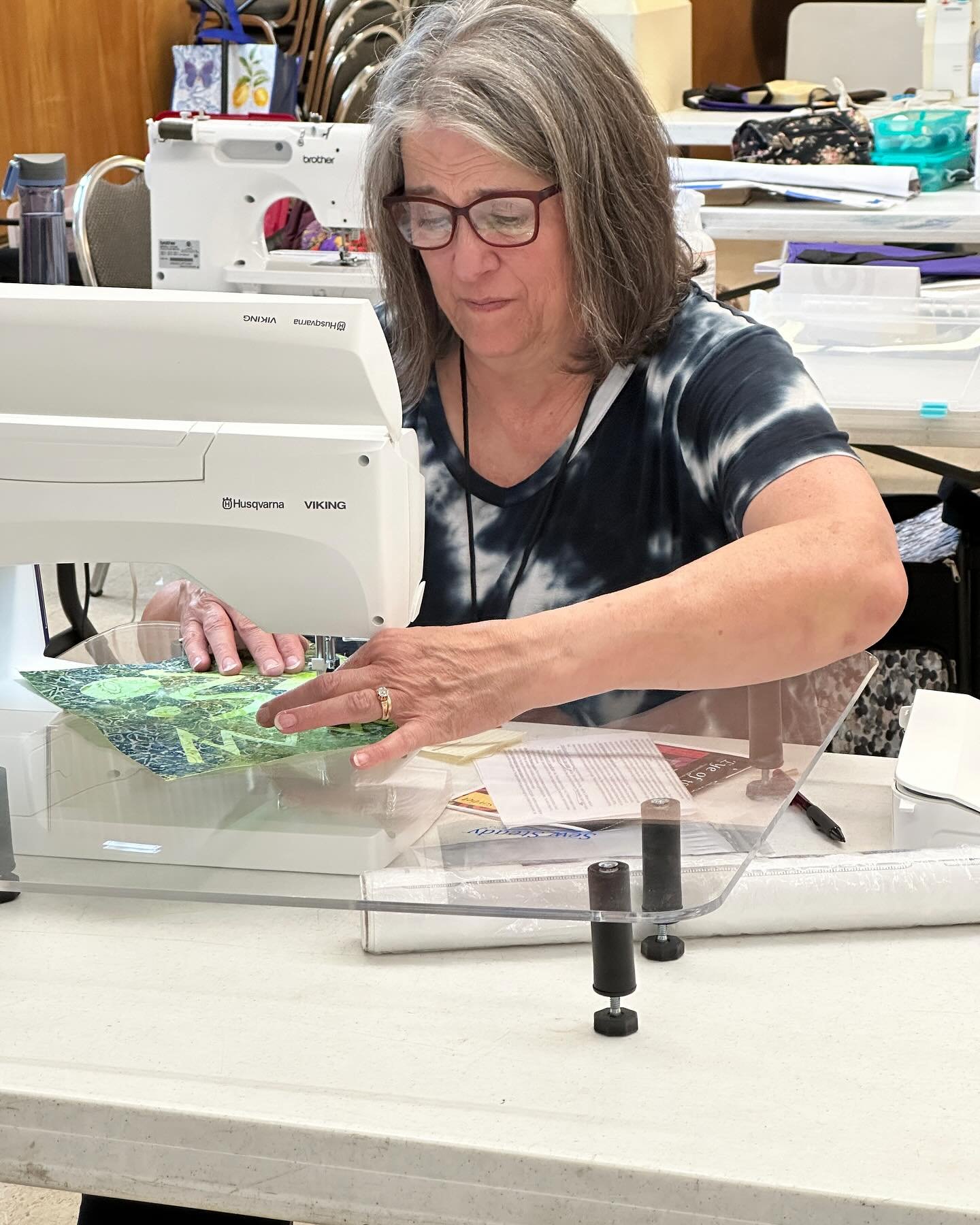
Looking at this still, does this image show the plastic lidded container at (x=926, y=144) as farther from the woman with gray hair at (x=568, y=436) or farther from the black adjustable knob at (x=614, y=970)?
the black adjustable knob at (x=614, y=970)

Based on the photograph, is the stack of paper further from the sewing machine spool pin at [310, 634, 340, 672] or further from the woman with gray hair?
the sewing machine spool pin at [310, 634, 340, 672]

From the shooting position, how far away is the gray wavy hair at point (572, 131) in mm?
1371

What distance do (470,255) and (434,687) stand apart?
1.58 ft

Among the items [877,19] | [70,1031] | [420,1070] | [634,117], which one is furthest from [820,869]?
[877,19]

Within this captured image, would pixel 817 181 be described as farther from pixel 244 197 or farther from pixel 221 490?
pixel 221 490

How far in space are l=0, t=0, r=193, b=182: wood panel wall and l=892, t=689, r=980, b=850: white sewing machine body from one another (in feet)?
14.2

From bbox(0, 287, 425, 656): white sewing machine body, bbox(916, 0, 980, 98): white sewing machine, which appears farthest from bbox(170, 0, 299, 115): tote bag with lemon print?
bbox(0, 287, 425, 656): white sewing machine body

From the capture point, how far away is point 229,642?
1368 mm

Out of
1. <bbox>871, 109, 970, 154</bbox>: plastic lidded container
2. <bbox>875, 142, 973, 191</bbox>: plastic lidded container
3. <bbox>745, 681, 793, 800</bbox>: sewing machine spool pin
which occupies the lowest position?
<bbox>745, 681, 793, 800</bbox>: sewing machine spool pin

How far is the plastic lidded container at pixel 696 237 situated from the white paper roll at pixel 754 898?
0.87 meters

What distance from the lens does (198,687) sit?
1298mm

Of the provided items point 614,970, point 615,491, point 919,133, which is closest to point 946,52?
point 919,133

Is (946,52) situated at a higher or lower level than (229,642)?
higher

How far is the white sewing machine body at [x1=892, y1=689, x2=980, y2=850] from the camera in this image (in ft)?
3.69
